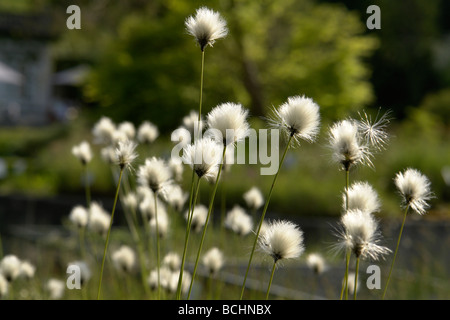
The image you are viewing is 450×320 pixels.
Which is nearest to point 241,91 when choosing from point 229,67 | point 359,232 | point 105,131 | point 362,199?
point 229,67

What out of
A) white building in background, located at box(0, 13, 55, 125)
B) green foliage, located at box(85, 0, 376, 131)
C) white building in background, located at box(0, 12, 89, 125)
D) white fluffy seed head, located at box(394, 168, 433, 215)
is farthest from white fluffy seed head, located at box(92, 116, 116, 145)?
white building in background, located at box(0, 12, 89, 125)

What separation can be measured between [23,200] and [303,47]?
7.89 meters

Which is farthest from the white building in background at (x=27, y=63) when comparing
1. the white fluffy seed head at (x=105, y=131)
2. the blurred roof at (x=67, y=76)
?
the white fluffy seed head at (x=105, y=131)

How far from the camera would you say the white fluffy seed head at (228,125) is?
1.39 meters

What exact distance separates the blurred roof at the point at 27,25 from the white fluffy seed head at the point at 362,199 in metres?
25.0

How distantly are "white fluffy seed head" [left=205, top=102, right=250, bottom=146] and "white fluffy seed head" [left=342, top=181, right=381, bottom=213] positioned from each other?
33 cm

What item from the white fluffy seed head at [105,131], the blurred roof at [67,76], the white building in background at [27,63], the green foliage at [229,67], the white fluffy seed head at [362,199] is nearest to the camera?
the white fluffy seed head at [362,199]

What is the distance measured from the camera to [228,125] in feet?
4.55

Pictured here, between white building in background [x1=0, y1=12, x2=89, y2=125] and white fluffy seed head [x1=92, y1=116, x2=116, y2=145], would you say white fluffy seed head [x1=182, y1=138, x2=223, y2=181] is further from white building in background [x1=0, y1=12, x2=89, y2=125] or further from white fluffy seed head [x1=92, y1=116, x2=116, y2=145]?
white building in background [x1=0, y1=12, x2=89, y2=125]

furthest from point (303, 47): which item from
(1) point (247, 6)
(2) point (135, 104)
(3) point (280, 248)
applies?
(3) point (280, 248)

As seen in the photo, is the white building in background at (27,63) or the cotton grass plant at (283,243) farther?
the white building in background at (27,63)

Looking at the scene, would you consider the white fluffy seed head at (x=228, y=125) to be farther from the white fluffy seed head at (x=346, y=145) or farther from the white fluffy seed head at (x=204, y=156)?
the white fluffy seed head at (x=346, y=145)

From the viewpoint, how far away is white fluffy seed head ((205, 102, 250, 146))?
1386 mm
